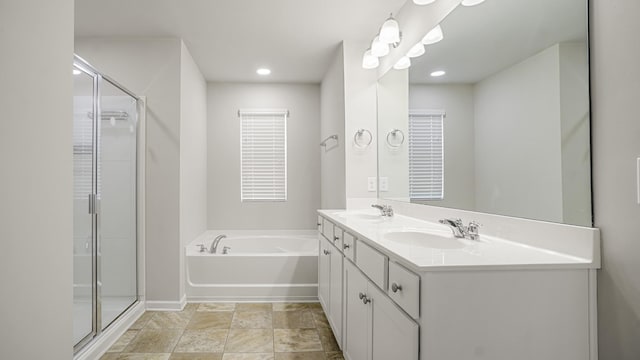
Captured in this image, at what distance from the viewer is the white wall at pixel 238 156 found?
4219mm

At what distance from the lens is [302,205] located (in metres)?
4.29

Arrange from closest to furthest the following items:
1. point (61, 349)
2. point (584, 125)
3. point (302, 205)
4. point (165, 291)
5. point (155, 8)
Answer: point (584, 125) → point (61, 349) → point (155, 8) → point (165, 291) → point (302, 205)

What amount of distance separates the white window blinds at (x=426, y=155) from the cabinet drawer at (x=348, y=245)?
0.59 m

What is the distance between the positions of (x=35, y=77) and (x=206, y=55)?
7.83ft

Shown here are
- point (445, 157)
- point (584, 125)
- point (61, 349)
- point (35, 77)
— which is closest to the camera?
point (584, 125)

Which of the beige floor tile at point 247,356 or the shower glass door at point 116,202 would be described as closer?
the beige floor tile at point 247,356

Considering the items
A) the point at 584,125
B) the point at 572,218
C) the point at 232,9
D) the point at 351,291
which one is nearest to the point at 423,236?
the point at 351,291

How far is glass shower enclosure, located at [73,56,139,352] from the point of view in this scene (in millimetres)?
2162

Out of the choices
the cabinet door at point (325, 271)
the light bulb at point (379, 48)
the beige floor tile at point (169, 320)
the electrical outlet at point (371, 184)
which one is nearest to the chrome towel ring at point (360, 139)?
the electrical outlet at point (371, 184)

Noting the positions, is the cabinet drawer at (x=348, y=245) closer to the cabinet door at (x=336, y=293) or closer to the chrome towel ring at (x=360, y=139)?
the cabinet door at (x=336, y=293)

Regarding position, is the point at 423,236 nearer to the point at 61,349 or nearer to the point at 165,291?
the point at 61,349

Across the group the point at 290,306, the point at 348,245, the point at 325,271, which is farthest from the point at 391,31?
the point at 290,306

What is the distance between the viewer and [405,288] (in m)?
1.07

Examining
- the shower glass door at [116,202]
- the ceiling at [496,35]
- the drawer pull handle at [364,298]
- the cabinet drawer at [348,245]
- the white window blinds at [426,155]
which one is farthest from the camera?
the shower glass door at [116,202]
